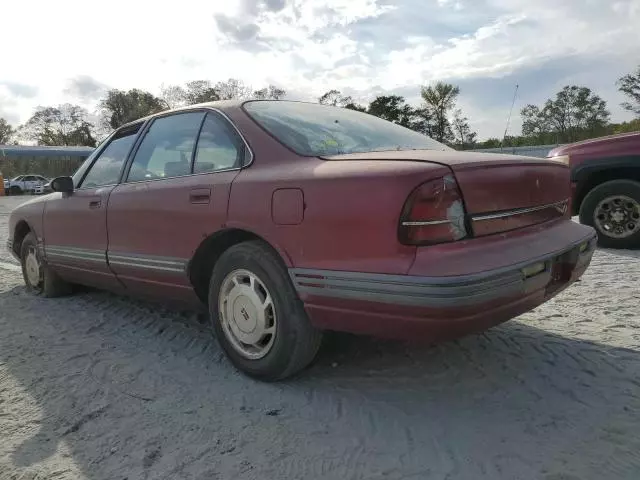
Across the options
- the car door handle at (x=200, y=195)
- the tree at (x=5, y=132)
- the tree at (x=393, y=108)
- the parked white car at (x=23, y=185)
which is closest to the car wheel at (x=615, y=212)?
the car door handle at (x=200, y=195)

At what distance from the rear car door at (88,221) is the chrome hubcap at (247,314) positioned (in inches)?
50.4

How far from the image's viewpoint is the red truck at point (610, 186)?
557cm

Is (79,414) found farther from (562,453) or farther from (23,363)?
(562,453)

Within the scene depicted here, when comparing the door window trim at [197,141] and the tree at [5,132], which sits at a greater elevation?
the tree at [5,132]

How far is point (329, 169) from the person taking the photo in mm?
2273

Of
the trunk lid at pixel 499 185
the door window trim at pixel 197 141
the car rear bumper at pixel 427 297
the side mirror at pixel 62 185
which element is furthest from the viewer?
the side mirror at pixel 62 185

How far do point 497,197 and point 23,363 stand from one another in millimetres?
2855

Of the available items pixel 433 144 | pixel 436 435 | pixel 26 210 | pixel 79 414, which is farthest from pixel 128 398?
pixel 26 210

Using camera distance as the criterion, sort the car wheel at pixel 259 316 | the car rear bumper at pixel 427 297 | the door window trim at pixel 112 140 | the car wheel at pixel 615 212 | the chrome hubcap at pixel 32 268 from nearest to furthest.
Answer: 1. the car rear bumper at pixel 427 297
2. the car wheel at pixel 259 316
3. the door window trim at pixel 112 140
4. the chrome hubcap at pixel 32 268
5. the car wheel at pixel 615 212

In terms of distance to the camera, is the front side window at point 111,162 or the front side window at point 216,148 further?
the front side window at point 111,162

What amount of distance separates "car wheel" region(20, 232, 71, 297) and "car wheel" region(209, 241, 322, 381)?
2513 mm

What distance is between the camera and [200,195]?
281 centimetres

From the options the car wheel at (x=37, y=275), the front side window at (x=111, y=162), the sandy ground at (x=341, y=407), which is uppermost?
the front side window at (x=111, y=162)

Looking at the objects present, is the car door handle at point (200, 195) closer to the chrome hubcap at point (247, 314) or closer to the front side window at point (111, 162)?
the chrome hubcap at point (247, 314)
